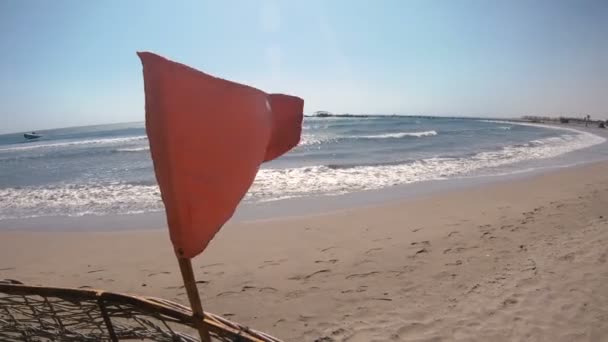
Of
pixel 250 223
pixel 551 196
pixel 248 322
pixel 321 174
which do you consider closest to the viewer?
pixel 248 322

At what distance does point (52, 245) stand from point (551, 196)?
32.7 ft

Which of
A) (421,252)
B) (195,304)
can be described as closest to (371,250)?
(421,252)

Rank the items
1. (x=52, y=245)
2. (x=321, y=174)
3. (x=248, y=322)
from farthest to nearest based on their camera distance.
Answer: (x=321, y=174) → (x=52, y=245) → (x=248, y=322)

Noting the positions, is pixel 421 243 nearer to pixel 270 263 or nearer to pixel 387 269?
pixel 387 269

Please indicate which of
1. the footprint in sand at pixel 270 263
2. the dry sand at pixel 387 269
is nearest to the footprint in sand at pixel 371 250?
the dry sand at pixel 387 269

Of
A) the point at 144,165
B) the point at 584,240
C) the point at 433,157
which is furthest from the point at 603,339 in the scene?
the point at 144,165

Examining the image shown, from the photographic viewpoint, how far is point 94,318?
1.96 m

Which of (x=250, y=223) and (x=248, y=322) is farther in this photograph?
(x=250, y=223)

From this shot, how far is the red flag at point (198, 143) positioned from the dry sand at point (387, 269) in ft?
8.45

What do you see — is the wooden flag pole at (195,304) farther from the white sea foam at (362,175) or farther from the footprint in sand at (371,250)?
the white sea foam at (362,175)

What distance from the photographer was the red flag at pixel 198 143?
3.86 feet

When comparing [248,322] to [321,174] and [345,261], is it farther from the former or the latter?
[321,174]

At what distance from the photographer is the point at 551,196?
8.19m

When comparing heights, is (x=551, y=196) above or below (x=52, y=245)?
above
